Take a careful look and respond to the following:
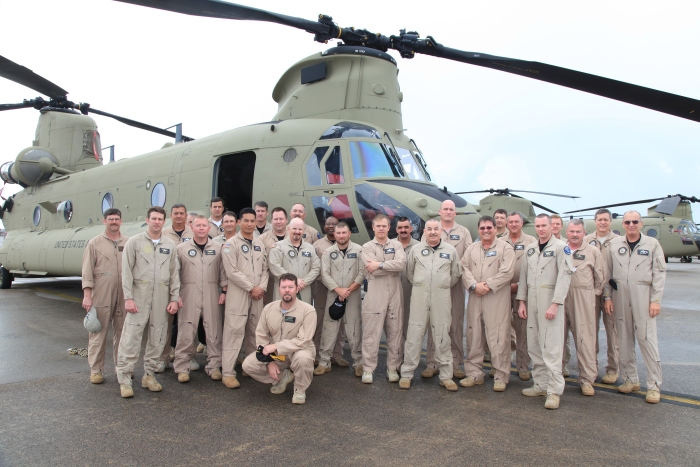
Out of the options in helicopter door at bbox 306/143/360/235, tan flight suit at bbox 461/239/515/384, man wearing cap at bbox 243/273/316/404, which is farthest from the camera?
helicopter door at bbox 306/143/360/235

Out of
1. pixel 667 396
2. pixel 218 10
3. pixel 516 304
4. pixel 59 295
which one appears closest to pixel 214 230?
pixel 218 10

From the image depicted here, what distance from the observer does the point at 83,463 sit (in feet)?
10.3

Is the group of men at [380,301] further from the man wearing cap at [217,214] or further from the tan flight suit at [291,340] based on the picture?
the man wearing cap at [217,214]

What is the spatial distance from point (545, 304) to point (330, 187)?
3545mm

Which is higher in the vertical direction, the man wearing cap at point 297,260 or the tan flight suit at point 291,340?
the man wearing cap at point 297,260

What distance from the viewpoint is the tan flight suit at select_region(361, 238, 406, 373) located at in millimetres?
5184

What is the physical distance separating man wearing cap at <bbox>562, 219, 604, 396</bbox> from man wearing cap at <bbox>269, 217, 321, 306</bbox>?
275 cm

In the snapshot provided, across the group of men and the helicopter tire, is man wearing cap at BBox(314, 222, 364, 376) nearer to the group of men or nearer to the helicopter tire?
the group of men

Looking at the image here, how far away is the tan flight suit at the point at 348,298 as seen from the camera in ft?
18.0

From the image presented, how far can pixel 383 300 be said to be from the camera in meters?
5.27

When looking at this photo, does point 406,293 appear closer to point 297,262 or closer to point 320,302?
point 320,302

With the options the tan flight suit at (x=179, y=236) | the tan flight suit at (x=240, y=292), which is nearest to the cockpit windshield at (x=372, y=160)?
the tan flight suit at (x=240, y=292)

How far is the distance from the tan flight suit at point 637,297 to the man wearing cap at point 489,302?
114cm

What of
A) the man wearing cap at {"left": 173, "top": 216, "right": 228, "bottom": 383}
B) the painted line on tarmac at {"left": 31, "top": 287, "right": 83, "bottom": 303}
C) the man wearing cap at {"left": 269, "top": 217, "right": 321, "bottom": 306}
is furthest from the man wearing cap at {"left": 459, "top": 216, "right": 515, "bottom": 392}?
the painted line on tarmac at {"left": 31, "top": 287, "right": 83, "bottom": 303}
